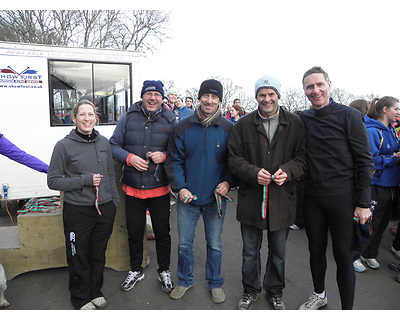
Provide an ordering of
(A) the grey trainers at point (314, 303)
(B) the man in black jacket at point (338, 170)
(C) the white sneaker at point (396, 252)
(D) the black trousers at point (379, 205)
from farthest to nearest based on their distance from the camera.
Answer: (C) the white sneaker at point (396, 252), (D) the black trousers at point (379, 205), (A) the grey trainers at point (314, 303), (B) the man in black jacket at point (338, 170)

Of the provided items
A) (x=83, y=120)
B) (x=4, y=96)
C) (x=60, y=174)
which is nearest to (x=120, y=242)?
(x=60, y=174)

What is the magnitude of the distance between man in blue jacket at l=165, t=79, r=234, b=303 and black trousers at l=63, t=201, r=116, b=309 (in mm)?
730

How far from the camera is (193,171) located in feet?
9.00

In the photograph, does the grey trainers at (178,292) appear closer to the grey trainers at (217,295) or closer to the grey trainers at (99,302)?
the grey trainers at (217,295)

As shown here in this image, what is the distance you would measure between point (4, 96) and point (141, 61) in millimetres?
2615

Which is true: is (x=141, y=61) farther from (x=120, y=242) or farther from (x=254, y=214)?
(x=254, y=214)

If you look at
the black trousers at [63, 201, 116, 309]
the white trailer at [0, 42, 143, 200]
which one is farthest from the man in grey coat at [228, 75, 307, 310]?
the white trailer at [0, 42, 143, 200]

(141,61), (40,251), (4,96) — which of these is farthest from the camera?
(141,61)

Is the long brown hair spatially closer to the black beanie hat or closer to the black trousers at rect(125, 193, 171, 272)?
the black beanie hat

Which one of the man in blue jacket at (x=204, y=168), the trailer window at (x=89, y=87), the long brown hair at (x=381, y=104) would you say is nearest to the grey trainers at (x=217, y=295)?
the man in blue jacket at (x=204, y=168)

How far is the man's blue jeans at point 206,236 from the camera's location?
2.84 m

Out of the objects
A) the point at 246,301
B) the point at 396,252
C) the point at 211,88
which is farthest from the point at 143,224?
the point at 396,252

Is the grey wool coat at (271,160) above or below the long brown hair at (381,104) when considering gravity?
below

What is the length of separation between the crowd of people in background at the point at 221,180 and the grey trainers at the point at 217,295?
1 centimetres
